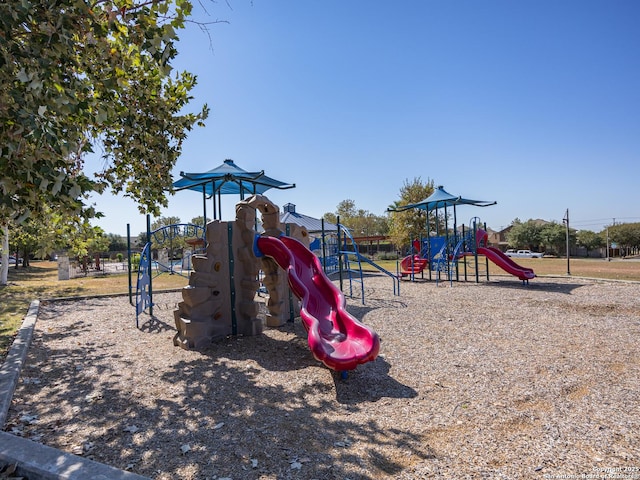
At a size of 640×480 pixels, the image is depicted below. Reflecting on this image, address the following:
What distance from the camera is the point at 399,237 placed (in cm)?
3341

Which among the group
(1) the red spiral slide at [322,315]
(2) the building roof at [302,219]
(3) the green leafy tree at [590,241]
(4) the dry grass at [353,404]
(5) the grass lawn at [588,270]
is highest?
(2) the building roof at [302,219]

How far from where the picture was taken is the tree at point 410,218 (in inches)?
1267

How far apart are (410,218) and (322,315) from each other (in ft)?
91.3

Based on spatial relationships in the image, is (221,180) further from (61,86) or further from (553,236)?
(553,236)

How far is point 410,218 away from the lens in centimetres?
3222

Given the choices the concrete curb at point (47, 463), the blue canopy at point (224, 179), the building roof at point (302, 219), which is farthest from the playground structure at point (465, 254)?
the concrete curb at point (47, 463)

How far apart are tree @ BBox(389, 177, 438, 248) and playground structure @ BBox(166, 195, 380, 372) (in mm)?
25403

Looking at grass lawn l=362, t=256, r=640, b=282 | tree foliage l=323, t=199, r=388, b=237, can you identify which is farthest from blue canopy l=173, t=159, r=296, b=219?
tree foliage l=323, t=199, r=388, b=237

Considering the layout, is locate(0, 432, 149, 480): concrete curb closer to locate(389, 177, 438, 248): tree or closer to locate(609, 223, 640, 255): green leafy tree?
locate(389, 177, 438, 248): tree

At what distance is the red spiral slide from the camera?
4.21 metres

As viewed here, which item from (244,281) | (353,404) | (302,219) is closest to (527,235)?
(302,219)

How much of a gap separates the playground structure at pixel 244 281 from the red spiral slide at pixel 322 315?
0.05 ft

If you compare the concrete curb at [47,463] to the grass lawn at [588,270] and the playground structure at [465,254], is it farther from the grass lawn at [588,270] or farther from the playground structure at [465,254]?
the grass lawn at [588,270]

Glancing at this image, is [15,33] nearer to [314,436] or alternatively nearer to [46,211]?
[46,211]
